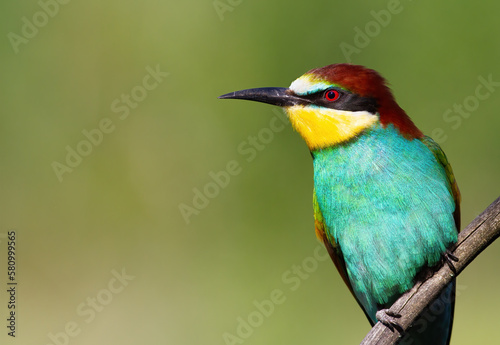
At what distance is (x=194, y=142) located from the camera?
462cm

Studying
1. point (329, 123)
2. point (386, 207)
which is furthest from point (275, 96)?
point (386, 207)

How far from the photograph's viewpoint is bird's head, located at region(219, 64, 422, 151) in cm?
265

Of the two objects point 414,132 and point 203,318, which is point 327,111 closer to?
point 414,132

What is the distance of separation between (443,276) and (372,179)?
0.49m

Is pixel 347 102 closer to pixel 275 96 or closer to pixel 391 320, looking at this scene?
pixel 275 96

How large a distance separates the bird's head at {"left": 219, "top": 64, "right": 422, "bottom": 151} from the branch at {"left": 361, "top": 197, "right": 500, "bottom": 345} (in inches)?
24.7

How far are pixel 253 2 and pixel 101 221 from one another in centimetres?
195

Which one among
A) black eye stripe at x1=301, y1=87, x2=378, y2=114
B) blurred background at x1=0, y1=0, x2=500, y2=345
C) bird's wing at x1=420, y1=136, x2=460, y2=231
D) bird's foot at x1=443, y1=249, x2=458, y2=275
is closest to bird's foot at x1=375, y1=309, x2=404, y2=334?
bird's foot at x1=443, y1=249, x2=458, y2=275

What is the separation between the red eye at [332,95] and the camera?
2.65 m

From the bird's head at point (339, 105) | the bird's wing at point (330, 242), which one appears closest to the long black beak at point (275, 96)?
the bird's head at point (339, 105)

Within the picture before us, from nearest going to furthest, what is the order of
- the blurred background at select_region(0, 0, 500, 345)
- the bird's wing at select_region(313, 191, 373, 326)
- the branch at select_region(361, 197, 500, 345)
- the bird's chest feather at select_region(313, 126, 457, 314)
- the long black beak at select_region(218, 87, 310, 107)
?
the branch at select_region(361, 197, 500, 345)
the bird's chest feather at select_region(313, 126, 457, 314)
the long black beak at select_region(218, 87, 310, 107)
the bird's wing at select_region(313, 191, 373, 326)
the blurred background at select_region(0, 0, 500, 345)

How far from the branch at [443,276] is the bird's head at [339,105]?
0.63m

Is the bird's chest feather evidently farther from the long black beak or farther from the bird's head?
the long black beak

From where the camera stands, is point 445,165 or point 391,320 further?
point 445,165
